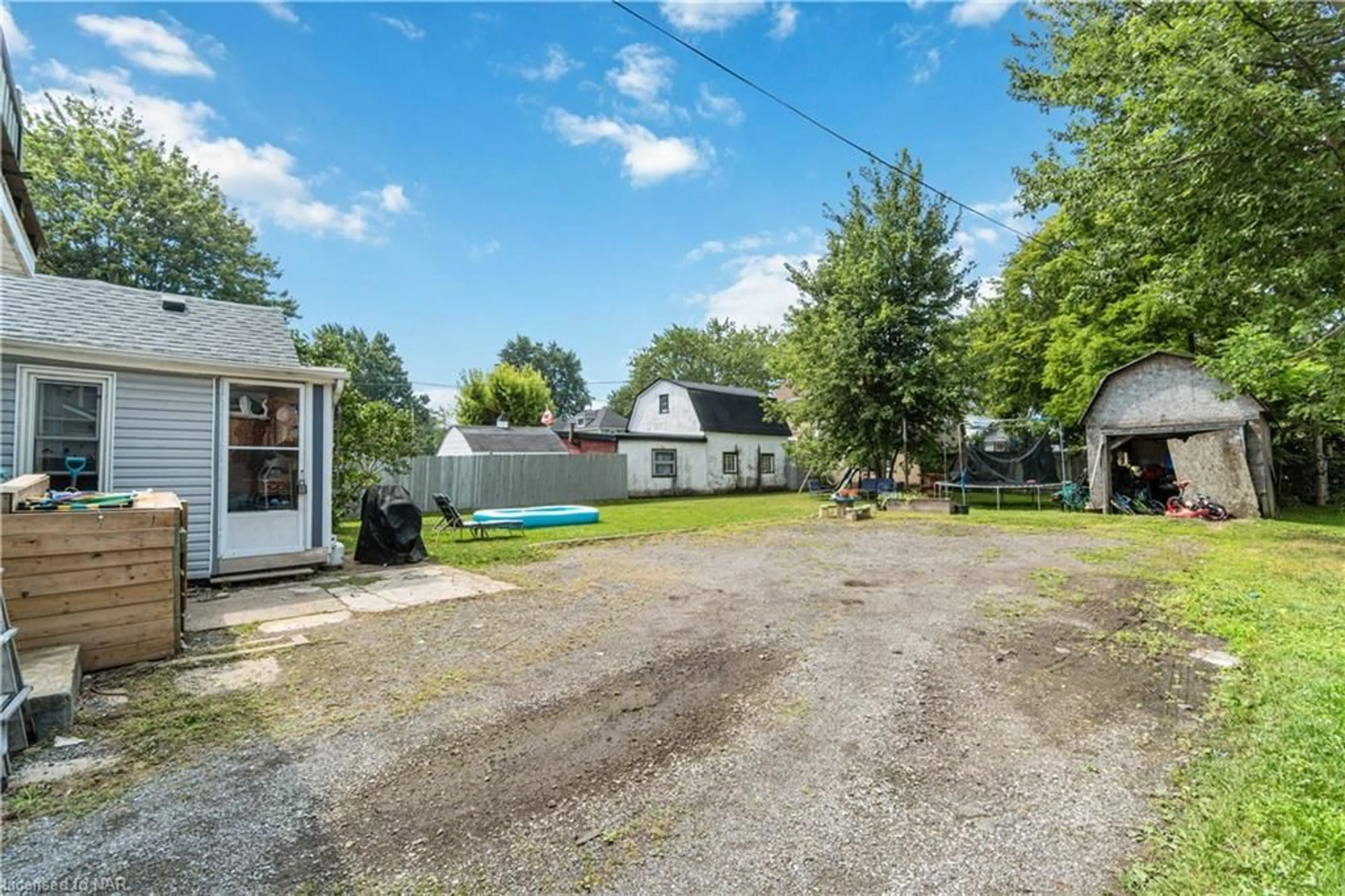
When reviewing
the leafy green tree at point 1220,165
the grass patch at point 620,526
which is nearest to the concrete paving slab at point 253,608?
the grass patch at point 620,526

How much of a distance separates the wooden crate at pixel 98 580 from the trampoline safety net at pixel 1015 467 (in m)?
16.4

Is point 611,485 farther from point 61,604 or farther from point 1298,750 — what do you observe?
point 1298,750

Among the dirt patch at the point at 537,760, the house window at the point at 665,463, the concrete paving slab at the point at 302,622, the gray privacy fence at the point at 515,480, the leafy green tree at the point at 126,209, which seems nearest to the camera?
the dirt patch at the point at 537,760

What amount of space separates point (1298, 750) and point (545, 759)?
3.50 m

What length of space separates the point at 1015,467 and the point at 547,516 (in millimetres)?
13112

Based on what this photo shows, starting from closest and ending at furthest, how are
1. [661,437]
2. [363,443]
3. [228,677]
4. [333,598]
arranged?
[228,677] → [333,598] → [363,443] → [661,437]

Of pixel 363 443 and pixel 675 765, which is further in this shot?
pixel 363 443

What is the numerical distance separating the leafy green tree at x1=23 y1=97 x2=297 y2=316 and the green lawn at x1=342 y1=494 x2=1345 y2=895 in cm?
2371

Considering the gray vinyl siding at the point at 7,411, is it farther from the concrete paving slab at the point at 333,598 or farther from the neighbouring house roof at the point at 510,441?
the neighbouring house roof at the point at 510,441

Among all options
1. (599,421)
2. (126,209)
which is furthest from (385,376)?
(599,421)

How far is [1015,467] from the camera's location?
1577 cm

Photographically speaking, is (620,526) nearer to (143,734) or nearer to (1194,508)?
(143,734)

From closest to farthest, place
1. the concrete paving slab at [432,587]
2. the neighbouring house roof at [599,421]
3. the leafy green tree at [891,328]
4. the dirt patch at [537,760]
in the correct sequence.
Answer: the dirt patch at [537,760] → the concrete paving slab at [432,587] → the leafy green tree at [891,328] → the neighbouring house roof at [599,421]

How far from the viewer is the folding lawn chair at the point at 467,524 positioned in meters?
10.0
